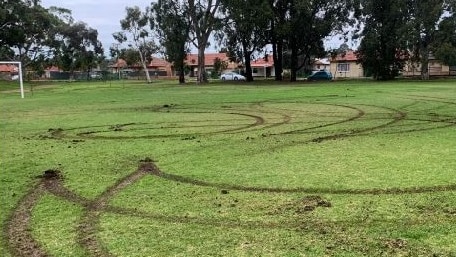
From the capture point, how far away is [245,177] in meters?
7.93

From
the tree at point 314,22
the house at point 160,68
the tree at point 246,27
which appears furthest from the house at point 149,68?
the tree at point 314,22

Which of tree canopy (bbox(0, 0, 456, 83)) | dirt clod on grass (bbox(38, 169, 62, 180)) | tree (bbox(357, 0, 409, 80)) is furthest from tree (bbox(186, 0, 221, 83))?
dirt clod on grass (bbox(38, 169, 62, 180))

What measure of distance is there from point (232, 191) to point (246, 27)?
46.5m

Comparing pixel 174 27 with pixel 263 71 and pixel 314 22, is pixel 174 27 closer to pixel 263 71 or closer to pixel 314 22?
pixel 314 22

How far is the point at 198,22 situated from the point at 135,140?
157 ft

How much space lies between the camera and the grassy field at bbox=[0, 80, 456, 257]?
511 centimetres

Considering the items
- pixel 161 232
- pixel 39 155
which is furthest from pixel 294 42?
pixel 161 232

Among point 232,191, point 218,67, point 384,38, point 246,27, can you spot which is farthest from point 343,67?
point 232,191

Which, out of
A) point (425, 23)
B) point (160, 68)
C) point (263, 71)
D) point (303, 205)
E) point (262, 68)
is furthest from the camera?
point (160, 68)

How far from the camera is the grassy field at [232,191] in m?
5.11

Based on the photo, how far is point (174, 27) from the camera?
195 ft

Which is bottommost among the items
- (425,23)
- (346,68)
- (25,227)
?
(25,227)

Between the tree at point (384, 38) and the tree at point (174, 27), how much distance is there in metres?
19.5

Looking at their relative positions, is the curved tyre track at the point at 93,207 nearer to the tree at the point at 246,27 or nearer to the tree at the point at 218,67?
the tree at the point at 246,27
